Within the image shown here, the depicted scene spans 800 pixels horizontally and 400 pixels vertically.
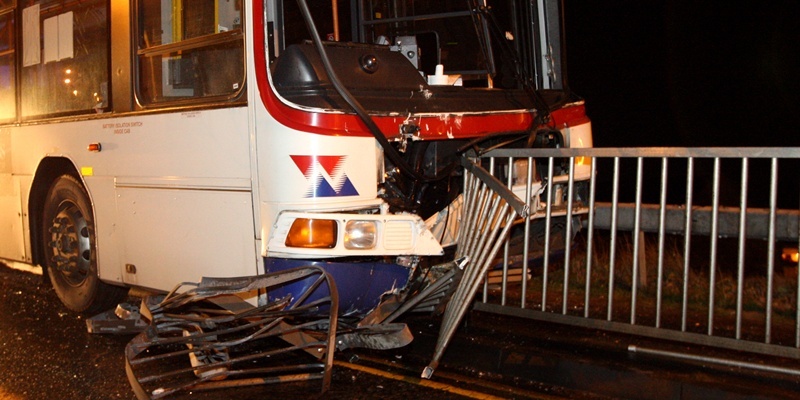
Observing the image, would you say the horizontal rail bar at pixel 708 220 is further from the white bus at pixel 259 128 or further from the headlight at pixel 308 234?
the headlight at pixel 308 234

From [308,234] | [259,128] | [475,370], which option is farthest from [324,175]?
[475,370]

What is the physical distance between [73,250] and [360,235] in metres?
3.28

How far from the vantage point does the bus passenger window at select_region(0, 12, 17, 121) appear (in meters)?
7.46

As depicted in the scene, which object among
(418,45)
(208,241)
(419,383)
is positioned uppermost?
(418,45)

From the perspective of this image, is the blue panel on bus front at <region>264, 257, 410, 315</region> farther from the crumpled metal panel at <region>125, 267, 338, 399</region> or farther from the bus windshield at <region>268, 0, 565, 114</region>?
the bus windshield at <region>268, 0, 565, 114</region>

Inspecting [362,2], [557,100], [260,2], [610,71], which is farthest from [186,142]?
[610,71]

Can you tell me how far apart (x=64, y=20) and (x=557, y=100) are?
4.07 m

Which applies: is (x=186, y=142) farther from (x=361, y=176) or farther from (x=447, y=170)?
(x=447, y=170)

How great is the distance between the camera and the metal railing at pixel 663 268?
4.93 metres

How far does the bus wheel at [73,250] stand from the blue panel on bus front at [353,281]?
2378 millimetres

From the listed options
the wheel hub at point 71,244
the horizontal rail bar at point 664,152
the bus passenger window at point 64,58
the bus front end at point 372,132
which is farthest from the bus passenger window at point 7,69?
the horizontal rail bar at point 664,152

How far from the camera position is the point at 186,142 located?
209 inches

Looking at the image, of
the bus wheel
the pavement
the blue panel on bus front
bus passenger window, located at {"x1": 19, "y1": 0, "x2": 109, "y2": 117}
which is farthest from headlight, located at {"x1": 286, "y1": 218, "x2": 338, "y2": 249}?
the bus wheel

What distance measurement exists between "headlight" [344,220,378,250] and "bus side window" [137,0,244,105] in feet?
3.67
